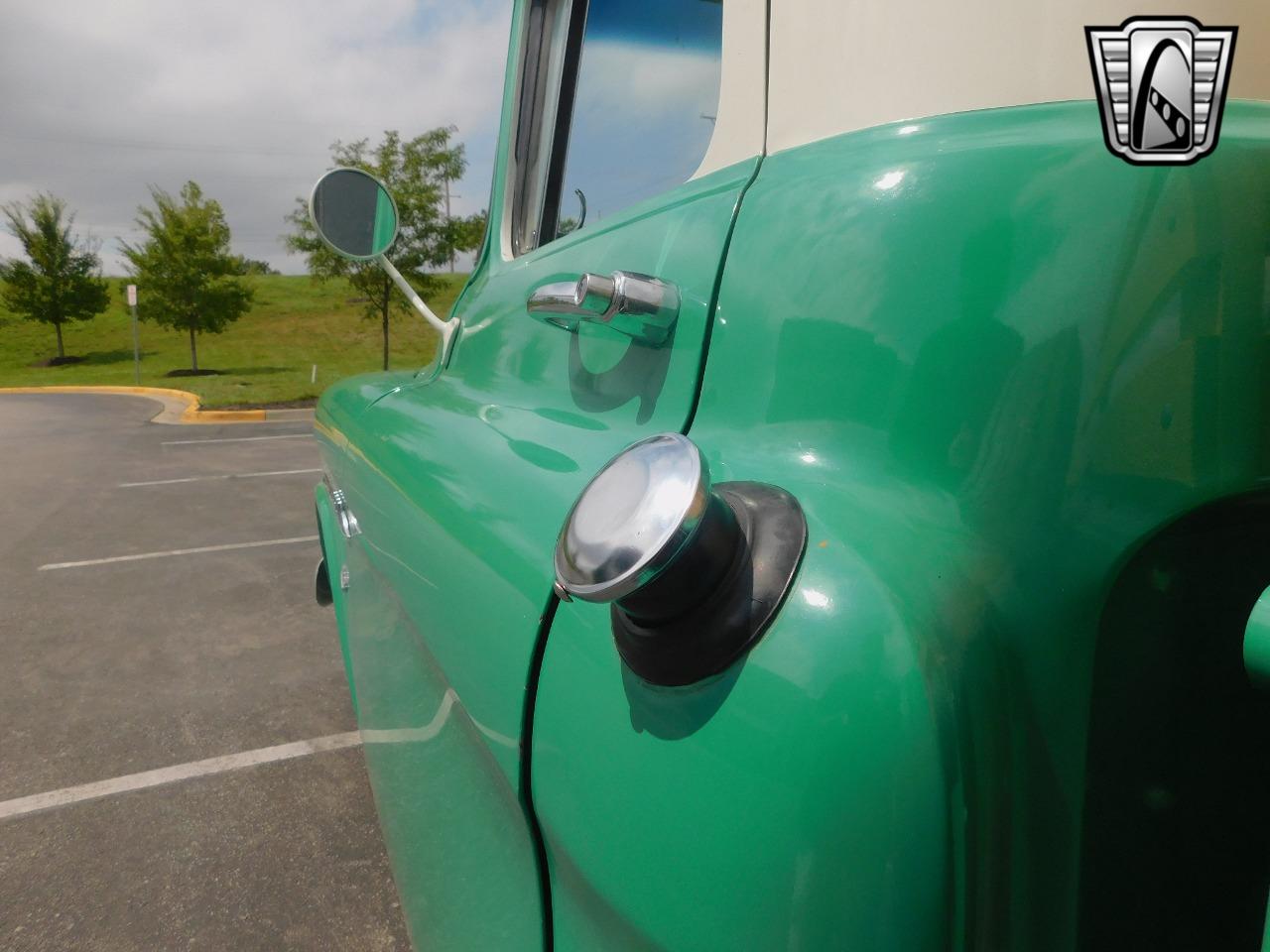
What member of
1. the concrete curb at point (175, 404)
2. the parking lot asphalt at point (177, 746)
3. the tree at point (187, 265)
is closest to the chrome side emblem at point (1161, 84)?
the parking lot asphalt at point (177, 746)

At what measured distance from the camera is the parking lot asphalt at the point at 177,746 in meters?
2.40

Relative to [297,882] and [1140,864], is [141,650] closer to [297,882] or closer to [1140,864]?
[297,882]

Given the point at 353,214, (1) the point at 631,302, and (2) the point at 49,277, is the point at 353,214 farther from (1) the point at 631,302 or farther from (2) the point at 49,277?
(2) the point at 49,277

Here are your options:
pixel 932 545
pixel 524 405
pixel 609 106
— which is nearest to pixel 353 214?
pixel 609 106

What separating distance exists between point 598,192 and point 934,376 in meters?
1.12

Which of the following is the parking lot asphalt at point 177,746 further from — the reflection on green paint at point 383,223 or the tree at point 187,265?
the tree at point 187,265

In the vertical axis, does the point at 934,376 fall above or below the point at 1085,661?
above

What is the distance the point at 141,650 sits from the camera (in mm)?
4266

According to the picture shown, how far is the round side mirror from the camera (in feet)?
7.99

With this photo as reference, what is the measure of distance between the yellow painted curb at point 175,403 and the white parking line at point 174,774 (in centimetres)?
1256

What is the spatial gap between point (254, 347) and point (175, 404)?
1396 centimetres

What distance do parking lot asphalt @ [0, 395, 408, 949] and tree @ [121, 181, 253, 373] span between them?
19.8 m

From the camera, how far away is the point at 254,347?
99.3 ft

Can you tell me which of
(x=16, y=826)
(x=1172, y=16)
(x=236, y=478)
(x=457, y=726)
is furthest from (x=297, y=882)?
(x=236, y=478)
